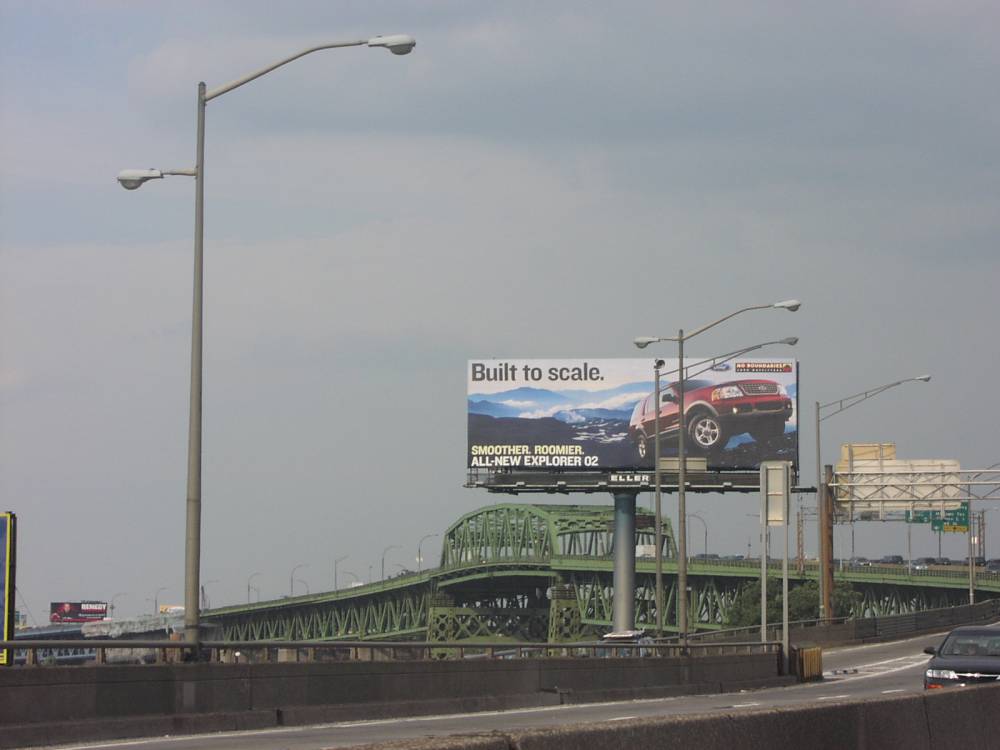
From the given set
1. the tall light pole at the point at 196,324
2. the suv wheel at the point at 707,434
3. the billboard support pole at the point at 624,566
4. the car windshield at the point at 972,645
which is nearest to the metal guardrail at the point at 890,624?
the suv wheel at the point at 707,434

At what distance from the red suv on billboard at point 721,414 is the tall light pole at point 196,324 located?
7109 cm

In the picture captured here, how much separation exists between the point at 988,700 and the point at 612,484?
8432cm

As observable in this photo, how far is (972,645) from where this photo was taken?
25.7 m

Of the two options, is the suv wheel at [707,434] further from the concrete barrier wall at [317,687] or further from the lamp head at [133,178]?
the lamp head at [133,178]

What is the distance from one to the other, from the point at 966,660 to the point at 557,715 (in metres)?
6.80

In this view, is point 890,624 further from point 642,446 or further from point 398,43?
point 398,43

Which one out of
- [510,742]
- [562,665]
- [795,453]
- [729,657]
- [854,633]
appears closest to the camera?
[510,742]

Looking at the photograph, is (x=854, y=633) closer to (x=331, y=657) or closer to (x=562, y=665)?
(x=562, y=665)

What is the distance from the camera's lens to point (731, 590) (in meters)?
160

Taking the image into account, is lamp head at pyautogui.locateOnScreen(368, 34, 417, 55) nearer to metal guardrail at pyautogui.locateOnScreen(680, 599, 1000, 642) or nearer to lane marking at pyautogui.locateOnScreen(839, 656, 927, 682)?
lane marking at pyautogui.locateOnScreen(839, 656, 927, 682)

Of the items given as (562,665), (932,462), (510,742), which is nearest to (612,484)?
(932,462)

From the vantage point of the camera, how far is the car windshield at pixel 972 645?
2542 cm

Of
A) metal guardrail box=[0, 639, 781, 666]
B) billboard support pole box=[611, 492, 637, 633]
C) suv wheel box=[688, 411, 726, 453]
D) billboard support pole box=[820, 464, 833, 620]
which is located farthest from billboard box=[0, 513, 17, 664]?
billboard support pole box=[611, 492, 637, 633]

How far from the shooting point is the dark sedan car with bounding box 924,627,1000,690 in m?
24.3
